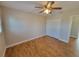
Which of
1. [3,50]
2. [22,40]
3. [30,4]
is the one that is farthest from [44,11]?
[3,50]

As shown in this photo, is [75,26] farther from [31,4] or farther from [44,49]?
[31,4]

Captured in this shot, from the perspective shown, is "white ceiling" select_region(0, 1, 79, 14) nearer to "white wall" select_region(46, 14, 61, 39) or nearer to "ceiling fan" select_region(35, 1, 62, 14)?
"ceiling fan" select_region(35, 1, 62, 14)

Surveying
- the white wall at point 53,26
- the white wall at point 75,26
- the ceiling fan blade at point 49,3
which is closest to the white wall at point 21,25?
the white wall at point 53,26

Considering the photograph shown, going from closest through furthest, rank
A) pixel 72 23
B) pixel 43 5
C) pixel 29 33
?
pixel 43 5 → pixel 72 23 → pixel 29 33

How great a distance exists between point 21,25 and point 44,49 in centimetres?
50

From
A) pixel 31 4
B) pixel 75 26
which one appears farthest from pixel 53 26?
pixel 31 4

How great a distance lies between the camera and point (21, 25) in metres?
1.26

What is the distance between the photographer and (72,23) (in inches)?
48.2

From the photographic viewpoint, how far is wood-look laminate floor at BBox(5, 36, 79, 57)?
1.25 m

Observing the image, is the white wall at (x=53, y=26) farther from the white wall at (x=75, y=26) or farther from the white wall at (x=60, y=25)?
the white wall at (x=75, y=26)

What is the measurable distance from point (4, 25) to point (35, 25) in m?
0.44

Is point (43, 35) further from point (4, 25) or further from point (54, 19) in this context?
point (4, 25)

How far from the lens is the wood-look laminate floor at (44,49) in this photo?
125 centimetres

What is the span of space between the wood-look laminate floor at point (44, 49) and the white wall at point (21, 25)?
0.10m
